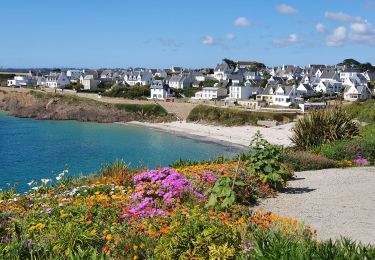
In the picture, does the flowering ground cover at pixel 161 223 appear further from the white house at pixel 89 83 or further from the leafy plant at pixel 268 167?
the white house at pixel 89 83

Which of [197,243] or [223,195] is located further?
[223,195]

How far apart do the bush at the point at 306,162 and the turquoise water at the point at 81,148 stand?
569 inches

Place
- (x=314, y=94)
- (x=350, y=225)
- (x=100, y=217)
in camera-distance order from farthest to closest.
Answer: (x=314, y=94) → (x=350, y=225) → (x=100, y=217)

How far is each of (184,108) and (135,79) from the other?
51.9 meters

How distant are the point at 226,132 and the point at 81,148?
68.8 ft

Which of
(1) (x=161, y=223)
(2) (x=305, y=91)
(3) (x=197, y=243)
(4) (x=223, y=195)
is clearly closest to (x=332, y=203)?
(4) (x=223, y=195)

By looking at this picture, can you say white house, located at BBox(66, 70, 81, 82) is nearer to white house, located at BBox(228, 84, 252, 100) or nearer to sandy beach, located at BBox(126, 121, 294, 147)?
white house, located at BBox(228, 84, 252, 100)

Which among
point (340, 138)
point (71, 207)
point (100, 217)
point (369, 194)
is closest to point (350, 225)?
point (369, 194)

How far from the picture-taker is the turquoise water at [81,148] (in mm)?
36219

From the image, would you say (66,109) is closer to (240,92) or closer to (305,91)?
(240,92)

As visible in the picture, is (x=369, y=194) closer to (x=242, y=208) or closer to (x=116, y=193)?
(x=242, y=208)

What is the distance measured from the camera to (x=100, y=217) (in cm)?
798

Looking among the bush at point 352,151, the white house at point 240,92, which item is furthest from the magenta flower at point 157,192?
the white house at point 240,92

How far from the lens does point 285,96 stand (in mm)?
84625
